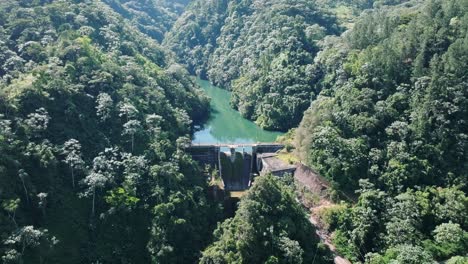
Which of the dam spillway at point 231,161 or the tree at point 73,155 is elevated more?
the tree at point 73,155

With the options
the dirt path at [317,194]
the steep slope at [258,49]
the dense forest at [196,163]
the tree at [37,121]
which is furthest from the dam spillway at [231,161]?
the tree at [37,121]

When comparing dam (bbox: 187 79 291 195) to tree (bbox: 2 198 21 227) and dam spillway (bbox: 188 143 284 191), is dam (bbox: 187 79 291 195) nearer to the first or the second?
dam spillway (bbox: 188 143 284 191)

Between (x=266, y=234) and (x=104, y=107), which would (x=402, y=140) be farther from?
(x=104, y=107)

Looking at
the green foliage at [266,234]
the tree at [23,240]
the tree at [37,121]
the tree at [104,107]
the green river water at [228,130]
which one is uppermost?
the tree at [37,121]

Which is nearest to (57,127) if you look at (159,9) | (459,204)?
(459,204)

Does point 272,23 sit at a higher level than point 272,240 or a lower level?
higher

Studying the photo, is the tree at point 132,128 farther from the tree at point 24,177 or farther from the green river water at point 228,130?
the green river water at point 228,130

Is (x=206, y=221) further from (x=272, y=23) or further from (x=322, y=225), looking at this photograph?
(x=272, y=23)

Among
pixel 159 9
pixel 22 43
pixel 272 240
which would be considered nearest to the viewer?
pixel 272 240

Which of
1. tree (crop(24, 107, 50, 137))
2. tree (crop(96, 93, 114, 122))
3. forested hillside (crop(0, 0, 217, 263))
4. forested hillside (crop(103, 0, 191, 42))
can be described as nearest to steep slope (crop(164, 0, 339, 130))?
forested hillside (crop(103, 0, 191, 42))
